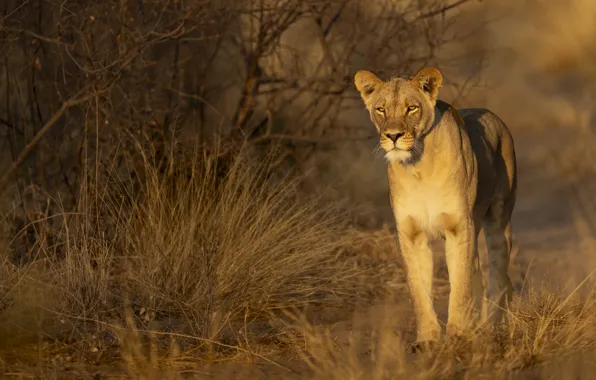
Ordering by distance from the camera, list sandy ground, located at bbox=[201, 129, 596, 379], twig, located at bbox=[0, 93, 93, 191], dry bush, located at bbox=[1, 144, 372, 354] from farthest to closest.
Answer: twig, located at bbox=[0, 93, 93, 191]
sandy ground, located at bbox=[201, 129, 596, 379]
dry bush, located at bbox=[1, 144, 372, 354]

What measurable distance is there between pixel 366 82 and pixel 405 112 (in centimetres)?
39

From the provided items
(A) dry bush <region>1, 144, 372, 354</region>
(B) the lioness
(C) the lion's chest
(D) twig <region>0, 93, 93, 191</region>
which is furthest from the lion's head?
(D) twig <region>0, 93, 93, 191</region>

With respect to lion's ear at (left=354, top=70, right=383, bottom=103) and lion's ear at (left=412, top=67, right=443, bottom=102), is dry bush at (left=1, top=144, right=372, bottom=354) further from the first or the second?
lion's ear at (left=412, top=67, right=443, bottom=102)

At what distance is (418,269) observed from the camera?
18.2ft

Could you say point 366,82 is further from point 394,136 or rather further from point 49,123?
point 49,123

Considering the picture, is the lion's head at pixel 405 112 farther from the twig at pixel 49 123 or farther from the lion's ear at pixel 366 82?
the twig at pixel 49 123

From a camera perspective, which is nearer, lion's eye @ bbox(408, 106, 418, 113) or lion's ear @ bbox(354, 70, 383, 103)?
lion's eye @ bbox(408, 106, 418, 113)

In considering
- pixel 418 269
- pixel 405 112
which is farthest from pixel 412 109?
pixel 418 269

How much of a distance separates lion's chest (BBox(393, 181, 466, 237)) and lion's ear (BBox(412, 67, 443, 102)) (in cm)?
44

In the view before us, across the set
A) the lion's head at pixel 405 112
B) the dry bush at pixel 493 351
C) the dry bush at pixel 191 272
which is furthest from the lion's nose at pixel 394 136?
the dry bush at pixel 191 272

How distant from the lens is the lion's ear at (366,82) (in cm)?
562

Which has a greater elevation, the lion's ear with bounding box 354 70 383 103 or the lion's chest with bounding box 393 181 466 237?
the lion's ear with bounding box 354 70 383 103

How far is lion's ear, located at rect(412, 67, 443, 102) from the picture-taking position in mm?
5422

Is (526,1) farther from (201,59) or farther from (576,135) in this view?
(201,59)
